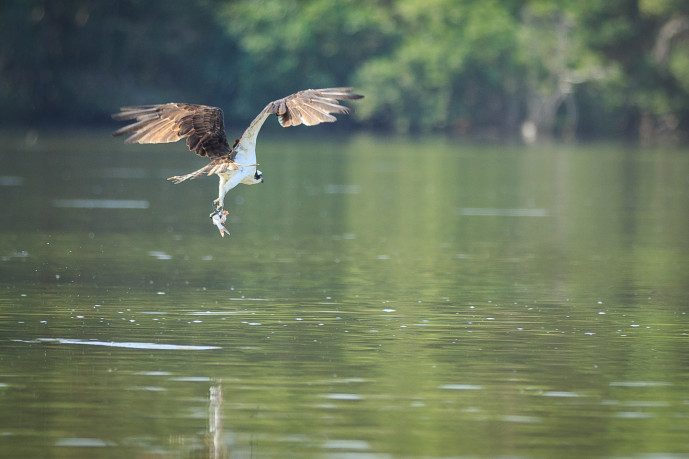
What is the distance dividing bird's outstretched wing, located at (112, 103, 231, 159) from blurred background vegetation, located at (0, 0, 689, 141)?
6693 cm

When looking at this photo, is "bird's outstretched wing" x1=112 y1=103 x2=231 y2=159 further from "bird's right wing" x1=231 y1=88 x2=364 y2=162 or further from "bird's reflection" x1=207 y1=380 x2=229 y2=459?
"bird's reflection" x1=207 y1=380 x2=229 y2=459

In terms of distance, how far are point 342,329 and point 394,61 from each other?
262 ft

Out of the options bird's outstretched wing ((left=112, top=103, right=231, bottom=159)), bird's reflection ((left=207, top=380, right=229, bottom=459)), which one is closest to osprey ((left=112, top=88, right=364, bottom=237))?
bird's outstretched wing ((left=112, top=103, right=231, bottom=159))

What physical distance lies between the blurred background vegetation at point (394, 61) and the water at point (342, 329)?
52.8 m

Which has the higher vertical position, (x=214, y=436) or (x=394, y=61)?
(x=394, y=61)

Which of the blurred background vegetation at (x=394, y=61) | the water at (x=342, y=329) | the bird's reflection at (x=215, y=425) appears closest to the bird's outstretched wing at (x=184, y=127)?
the water at (x=342, y=329)

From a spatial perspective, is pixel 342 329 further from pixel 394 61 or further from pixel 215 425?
pixel 394 61

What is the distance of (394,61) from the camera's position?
306ft

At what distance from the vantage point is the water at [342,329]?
9805 millimetres

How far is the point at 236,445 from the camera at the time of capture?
9352 millimetres

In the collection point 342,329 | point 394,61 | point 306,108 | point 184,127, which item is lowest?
point 342,329

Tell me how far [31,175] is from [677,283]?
24.6 meters

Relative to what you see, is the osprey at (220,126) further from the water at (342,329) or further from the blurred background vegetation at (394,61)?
the blurred background vegetation at (394,61)

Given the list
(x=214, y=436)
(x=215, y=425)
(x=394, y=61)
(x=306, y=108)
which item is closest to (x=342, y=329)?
(x=306, y=108)
